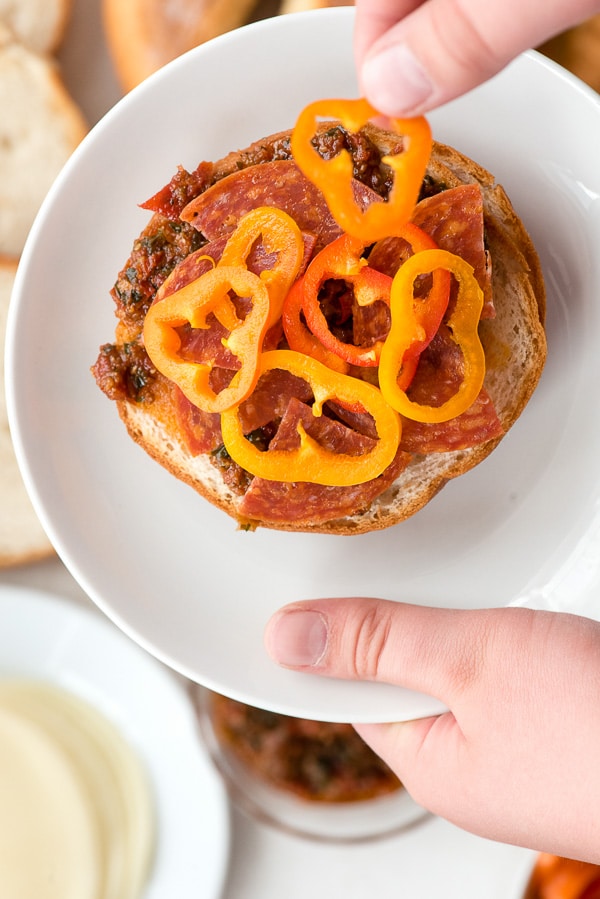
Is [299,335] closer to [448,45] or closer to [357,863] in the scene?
[448,45]

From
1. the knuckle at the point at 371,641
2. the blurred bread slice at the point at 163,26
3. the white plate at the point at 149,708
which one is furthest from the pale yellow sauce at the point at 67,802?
the blurred bread slice at the point at 163,26

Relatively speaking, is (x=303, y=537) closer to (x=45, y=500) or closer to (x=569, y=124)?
(x=45, y=500)

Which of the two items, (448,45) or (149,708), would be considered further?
(149,708)

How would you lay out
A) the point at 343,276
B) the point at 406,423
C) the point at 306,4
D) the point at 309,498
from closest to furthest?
1. the point at 343,276
2. the point at 406,423
3. the point at 309,498
4. the point at 306,4

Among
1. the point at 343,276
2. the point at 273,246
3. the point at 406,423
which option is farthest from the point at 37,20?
the point at 406,423

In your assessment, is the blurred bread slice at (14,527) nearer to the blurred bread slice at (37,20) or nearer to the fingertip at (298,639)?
the blurred bread slice at (37,20)

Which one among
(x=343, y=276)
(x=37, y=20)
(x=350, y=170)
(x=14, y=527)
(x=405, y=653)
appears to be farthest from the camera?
(x=14, y=527)

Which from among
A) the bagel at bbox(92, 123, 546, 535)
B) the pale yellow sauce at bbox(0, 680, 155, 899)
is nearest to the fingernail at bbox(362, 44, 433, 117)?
the bagel at bbox(92, 123, 546, 535)
